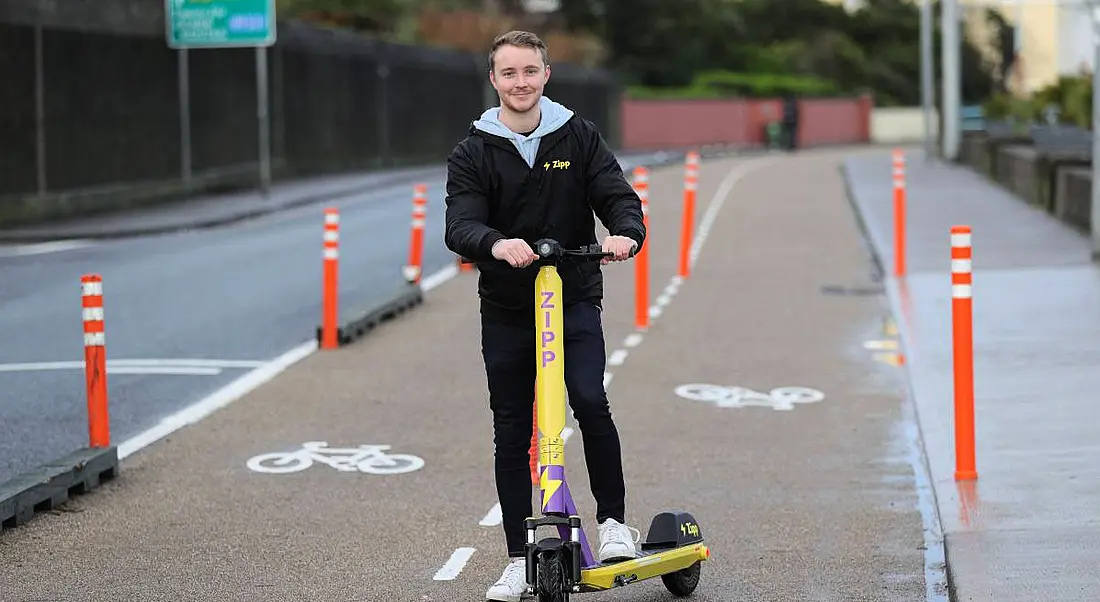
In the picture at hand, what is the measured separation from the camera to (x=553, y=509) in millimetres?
6316

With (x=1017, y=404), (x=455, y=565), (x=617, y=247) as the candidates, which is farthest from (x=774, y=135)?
(x=617, y=247)

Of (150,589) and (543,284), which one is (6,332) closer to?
(150,589)

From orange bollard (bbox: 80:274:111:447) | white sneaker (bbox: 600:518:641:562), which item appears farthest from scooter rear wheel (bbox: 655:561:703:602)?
orange bollard (bbox: 80:274:111:447)

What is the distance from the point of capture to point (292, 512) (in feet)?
28.3

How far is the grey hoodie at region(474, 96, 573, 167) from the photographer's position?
6469mm

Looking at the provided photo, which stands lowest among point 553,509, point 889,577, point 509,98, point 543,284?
point 889,577

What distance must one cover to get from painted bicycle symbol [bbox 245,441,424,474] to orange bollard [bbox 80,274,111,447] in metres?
0.74

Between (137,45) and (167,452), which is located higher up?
(137,45)

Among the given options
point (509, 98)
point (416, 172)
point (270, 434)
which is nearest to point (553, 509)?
point (509, 98)

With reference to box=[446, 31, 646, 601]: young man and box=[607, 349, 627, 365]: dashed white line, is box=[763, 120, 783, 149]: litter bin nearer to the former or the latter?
box=[607, 349, 627, 365]: dashed white line

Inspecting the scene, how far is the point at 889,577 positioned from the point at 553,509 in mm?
1618

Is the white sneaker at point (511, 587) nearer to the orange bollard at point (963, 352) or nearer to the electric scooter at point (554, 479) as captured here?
the electric scooter at point (554, 479)

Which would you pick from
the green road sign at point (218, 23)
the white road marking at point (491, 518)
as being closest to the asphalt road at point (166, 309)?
the white road marking at point (491, 518)

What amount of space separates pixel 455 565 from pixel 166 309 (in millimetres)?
10324
